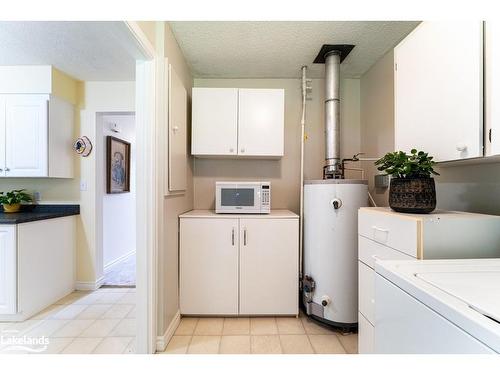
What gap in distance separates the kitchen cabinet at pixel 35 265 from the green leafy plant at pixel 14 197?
42 cm

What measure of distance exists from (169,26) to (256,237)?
1.69 meters

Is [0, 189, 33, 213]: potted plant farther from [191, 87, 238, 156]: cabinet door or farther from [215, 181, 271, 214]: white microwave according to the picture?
[215, 181, 271, 214]: white microwave

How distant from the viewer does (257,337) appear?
1775 mm

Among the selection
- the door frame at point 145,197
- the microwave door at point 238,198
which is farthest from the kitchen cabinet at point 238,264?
the door frame at point 145,197

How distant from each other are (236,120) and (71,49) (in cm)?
149

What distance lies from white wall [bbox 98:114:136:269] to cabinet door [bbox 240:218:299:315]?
76.6 inches

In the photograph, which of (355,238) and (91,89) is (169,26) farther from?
(355,238)

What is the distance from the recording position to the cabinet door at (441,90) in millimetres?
917

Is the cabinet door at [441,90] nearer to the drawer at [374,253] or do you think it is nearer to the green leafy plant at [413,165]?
the green leafy plant at [413,165]

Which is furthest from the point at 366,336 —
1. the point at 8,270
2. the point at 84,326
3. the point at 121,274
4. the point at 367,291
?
the point at 121,274

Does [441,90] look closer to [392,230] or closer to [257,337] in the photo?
[392,230]

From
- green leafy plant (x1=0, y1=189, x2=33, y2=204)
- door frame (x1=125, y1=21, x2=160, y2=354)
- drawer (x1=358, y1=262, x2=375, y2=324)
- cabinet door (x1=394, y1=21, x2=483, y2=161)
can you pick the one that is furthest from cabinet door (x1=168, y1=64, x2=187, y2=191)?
green leafy plant (x1=0, y1=189, x2=33, y2=204)
